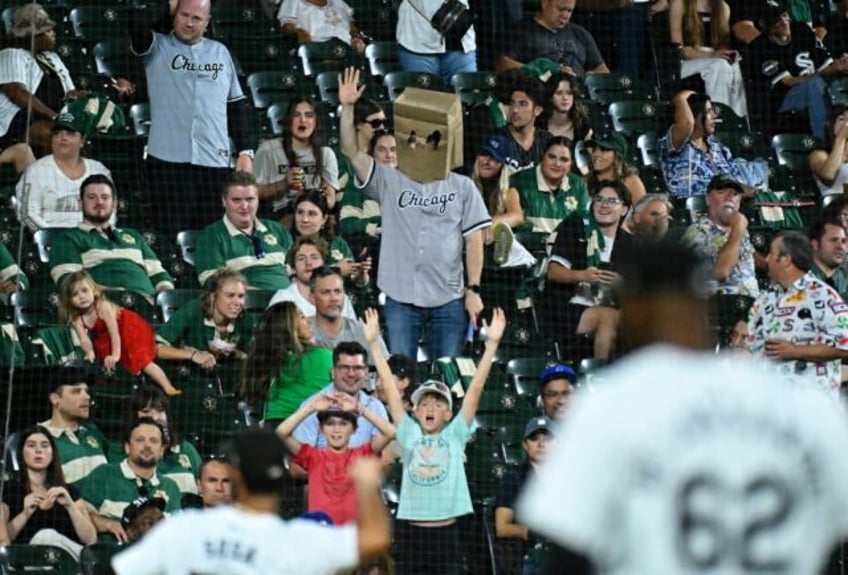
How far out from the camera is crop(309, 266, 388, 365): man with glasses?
1167 cm

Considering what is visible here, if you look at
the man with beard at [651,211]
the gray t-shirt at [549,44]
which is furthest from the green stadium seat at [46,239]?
the gray t-shirt at [549,44]

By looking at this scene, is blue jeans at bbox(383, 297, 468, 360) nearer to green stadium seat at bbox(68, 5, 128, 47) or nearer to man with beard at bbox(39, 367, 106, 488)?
man with beard at bbox(39, 367, 106, 488)

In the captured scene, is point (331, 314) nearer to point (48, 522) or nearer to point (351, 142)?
point (351, 142)

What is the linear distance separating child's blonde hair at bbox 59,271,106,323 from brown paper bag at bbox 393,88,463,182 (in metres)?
1.89

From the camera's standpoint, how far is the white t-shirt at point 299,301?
11.9 metres

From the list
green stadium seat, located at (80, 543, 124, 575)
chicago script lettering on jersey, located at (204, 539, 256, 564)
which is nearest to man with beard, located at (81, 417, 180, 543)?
green stadium seat, located at (80, 543, 124, 575)

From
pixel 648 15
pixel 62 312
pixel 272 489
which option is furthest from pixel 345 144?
pixel 272 489

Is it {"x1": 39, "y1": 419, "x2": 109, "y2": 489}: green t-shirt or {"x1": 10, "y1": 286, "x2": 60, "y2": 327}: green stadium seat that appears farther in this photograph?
{"x1": 10, "y1": 286, "x2": 60, "y2": 327}: green stadium seat

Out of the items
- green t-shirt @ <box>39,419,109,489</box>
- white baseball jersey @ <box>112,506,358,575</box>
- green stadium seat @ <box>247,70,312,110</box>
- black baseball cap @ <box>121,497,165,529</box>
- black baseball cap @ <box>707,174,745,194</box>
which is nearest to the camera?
white baseball jersey @ <box>112,506,358,575</box>

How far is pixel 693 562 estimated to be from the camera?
4332 millimetres

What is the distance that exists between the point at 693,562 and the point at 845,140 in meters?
10.3

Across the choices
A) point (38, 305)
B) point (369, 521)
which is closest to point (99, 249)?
point (38, 305)

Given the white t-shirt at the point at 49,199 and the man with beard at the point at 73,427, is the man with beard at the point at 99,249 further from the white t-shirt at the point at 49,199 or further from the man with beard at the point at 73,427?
the man with beard at the point at 73,427

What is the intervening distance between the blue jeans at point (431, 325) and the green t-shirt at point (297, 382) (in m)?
0.75
